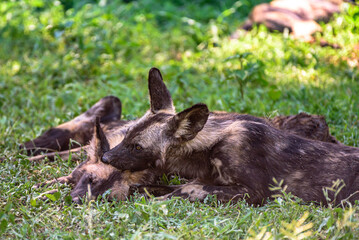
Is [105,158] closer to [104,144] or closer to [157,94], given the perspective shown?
[104,144]

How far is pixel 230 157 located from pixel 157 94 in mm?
881

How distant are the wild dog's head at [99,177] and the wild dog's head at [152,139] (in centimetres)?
10

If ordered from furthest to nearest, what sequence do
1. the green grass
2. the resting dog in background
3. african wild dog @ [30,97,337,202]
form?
the resting dog in background → african wild dog @ [30,97,337,202] → the green grass

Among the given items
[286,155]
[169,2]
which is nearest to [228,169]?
[286,155]

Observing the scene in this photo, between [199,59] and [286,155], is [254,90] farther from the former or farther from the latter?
[286,155]

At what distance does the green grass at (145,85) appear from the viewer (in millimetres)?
3314

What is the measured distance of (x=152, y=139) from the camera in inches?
160

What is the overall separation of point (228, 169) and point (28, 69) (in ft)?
15.2

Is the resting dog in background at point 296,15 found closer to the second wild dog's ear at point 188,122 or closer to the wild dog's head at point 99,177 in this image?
the second wild dog's ear at point 188,122

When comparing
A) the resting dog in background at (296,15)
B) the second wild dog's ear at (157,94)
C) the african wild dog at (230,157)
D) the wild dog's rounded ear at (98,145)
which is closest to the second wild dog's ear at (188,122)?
the african wild dog at (230,157)

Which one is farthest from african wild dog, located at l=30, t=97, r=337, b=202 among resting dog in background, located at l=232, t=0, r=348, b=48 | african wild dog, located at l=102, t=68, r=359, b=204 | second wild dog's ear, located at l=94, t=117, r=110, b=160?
resting dog in background, located at l=232, t=0, r=348, b=48

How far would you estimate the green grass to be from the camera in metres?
3.31

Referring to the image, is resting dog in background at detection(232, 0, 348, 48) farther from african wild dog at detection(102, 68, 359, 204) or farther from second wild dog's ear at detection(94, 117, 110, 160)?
second wild dog's ear at detection(94, 117, 110, 160)

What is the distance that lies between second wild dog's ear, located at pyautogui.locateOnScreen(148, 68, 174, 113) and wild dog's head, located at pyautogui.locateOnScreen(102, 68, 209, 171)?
0.34 feet
